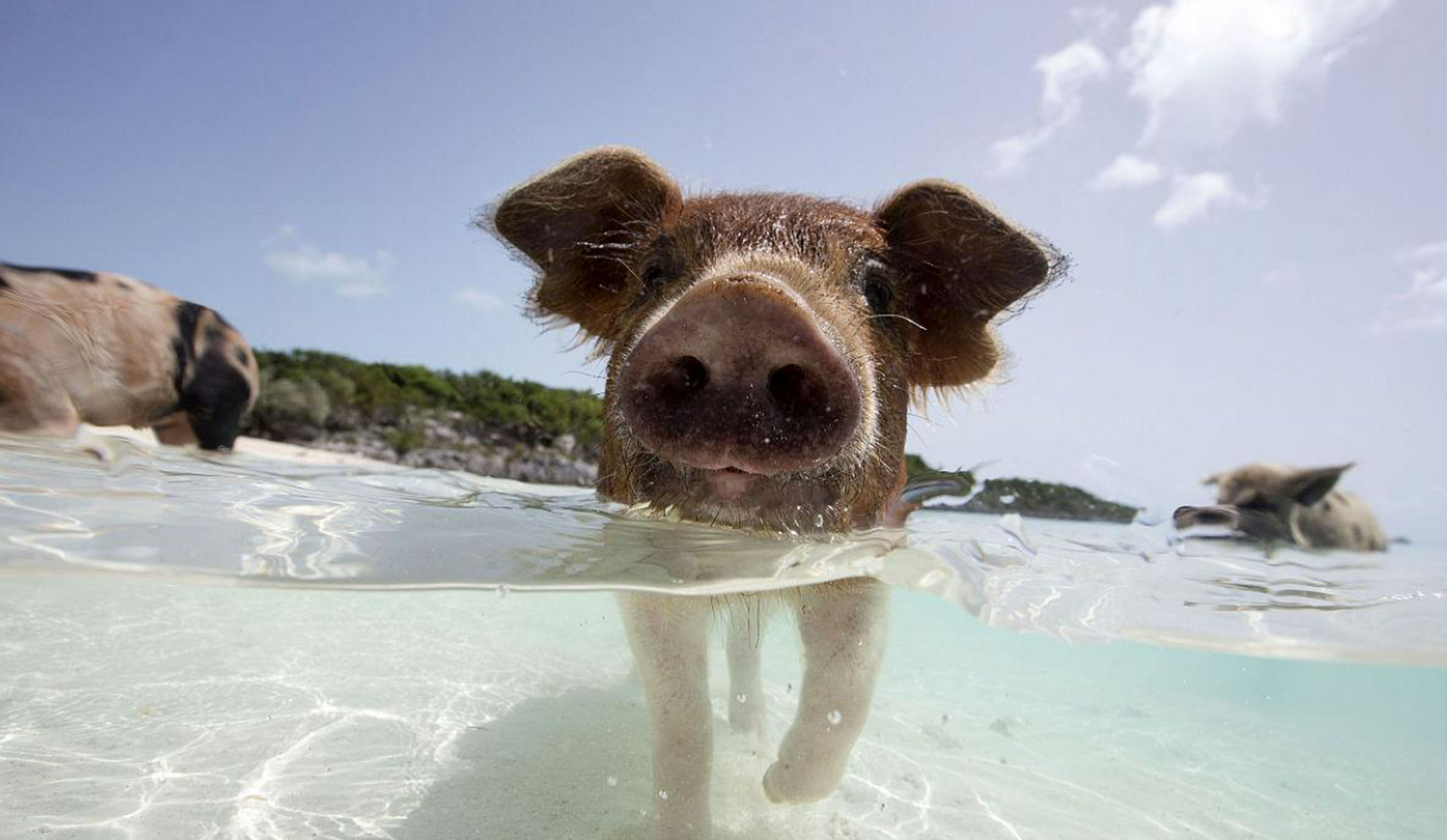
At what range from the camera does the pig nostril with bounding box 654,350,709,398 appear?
201 centimetres

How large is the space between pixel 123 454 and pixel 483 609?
3.35 meters

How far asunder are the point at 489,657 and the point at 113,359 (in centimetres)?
318

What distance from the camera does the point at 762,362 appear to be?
193cm

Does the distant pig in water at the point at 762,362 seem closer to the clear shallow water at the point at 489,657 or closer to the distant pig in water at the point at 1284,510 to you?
the clear shallow water at the point at 489,657

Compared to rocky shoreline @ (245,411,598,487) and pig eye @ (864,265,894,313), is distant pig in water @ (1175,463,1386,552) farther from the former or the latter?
rocky shoreline @ (245,411,598,487)

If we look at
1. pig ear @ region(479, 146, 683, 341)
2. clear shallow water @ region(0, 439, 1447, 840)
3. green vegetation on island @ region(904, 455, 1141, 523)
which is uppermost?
pig ear @ region(479, 146, 683, 341)

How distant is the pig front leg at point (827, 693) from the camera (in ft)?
9.46

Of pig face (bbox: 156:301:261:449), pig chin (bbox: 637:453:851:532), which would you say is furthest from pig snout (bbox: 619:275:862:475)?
pig face (bbox: 156:301:261:449)

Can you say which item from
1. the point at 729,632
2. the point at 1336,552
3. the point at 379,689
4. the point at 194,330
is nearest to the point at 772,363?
the point at 729,632

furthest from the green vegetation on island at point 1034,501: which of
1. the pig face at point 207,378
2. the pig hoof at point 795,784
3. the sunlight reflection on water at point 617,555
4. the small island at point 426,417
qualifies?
the small island at point 426,417

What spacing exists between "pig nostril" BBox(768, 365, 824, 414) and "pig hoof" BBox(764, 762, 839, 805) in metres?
1.64

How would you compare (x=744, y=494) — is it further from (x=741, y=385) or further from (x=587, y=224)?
(x=587, y=224)

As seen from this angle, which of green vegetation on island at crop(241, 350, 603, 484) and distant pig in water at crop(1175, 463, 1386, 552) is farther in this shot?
green vegetation on island at crop(241, 350, 603, 484)

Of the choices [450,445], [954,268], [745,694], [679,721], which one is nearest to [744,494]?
[679,721]
